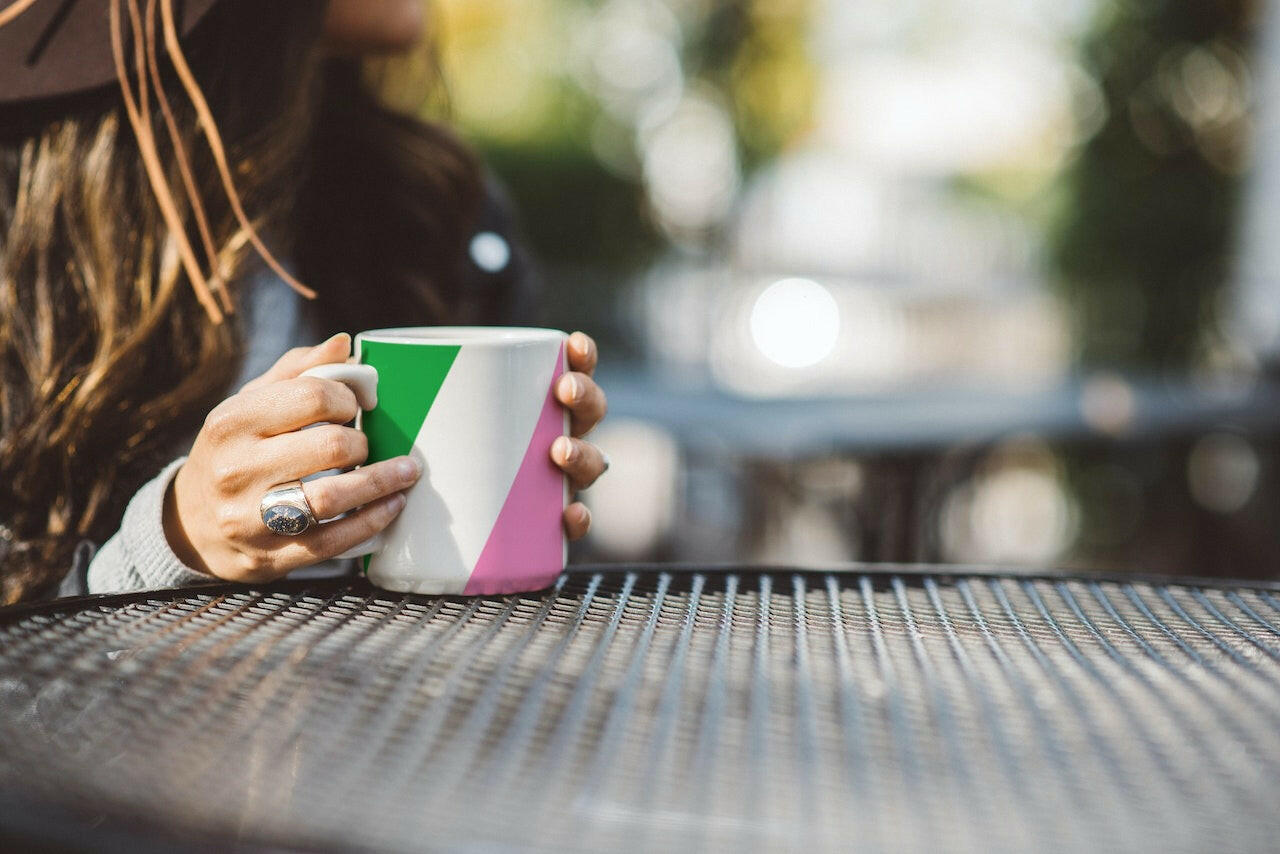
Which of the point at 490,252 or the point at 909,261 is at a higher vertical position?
the point at 909,261

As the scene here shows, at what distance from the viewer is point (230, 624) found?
635mm

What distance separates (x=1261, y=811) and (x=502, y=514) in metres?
0.43

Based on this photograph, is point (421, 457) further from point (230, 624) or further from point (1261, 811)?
point (1261, 811)

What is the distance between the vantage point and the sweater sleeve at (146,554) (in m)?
0.76

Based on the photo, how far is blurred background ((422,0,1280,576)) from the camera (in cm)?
294

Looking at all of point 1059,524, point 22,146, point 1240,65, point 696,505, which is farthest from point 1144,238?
point 22,146

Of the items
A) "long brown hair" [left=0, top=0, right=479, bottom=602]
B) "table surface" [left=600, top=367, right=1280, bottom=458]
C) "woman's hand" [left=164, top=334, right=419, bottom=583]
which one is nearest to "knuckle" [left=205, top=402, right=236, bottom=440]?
"woman's hand" [left=164, top=334, right=419, bottom=583]

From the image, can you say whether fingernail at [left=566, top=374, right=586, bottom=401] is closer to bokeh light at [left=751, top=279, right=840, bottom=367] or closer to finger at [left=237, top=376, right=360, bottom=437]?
finger at [left=237, top=376, right=360, bottom=437]

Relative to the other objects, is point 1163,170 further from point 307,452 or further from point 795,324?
point 307,452

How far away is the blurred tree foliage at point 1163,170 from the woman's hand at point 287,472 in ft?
15.4

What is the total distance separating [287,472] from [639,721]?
0.94 feet

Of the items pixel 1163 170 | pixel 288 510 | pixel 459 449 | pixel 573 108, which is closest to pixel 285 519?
pixel 288 510

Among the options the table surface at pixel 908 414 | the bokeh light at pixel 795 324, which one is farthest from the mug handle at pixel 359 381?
the bokeh light at pixel 795 324

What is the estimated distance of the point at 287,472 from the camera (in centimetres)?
67
